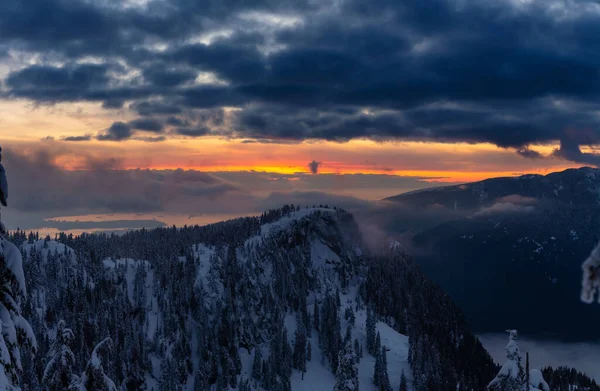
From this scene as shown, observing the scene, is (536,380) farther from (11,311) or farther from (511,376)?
(11,311)

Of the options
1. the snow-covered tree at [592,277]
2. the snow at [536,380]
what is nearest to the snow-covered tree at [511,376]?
the snow at [536,380]

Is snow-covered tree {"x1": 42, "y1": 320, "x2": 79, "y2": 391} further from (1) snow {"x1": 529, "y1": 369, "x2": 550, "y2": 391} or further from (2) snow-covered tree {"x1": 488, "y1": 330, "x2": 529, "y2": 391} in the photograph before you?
(1) snow {"x1": 529, "y1": 369, "x2": 550, "y2": 391}

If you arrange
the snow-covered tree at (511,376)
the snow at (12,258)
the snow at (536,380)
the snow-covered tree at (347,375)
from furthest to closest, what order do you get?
the snow-covered tree at (347,375) → the snow-covered tree at (511,376) → the snow at (536,380) → the snow at (12,258)

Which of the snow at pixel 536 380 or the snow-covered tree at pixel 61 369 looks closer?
the snow-covered tree at pixel 61 369

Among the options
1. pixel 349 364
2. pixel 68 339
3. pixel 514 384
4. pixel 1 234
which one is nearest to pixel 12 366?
pixel 1 234

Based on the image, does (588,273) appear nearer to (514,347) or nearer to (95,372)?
(95,372)

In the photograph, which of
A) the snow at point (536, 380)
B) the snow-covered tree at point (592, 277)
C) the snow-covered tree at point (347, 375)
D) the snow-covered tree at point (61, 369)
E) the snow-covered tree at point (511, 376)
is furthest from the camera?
the snow-covered tree at point (347, 375)

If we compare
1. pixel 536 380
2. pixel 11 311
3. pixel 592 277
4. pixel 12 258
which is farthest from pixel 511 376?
pixel 592 277

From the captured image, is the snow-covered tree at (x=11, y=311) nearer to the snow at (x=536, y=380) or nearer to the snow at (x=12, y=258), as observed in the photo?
the snow at (x=12, y=258)
